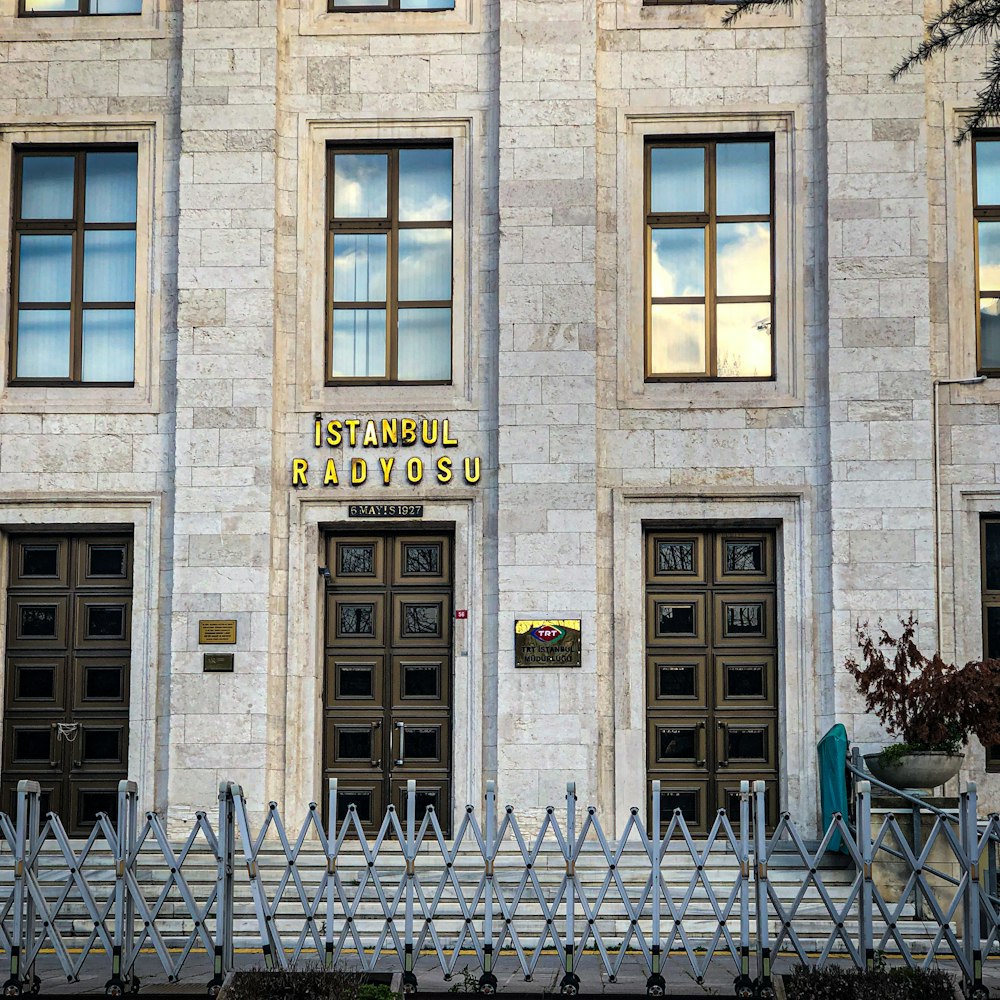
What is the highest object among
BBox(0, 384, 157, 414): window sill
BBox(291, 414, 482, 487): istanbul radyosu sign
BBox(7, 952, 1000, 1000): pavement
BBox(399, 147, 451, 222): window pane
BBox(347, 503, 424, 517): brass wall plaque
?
BBox(399, 147, 451, 222): window pane

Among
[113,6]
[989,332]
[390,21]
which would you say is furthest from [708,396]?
[113,6]

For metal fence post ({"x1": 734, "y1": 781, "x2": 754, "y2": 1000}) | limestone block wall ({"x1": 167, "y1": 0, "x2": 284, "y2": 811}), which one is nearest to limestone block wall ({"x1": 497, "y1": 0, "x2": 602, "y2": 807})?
limestone block wall ({"x1": 167, "y1": 0, "x2": 284, "y2": 811})

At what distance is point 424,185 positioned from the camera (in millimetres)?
20453

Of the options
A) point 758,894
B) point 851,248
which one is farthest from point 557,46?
point 758,894

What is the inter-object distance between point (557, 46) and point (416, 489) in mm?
5530

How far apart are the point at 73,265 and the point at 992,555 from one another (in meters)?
11.6

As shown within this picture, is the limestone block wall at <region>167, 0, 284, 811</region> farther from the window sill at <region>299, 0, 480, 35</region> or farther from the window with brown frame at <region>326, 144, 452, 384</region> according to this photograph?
the window with brown frame at <region>326, 144, 452, 384</region>

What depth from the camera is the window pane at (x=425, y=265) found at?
20.3 m

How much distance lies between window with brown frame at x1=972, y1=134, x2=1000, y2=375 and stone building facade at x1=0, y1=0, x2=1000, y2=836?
0.55ft

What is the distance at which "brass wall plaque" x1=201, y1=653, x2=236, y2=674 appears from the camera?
19.1m

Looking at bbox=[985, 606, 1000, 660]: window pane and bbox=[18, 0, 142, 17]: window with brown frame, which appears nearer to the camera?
bbox=[985, 606, 1000, 660]: window pane

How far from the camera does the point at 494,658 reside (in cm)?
1927

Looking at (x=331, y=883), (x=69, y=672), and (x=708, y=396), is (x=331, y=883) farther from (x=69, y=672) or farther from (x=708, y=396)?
(x=708, y=396)

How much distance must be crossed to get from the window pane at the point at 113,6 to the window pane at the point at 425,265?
447 cm
